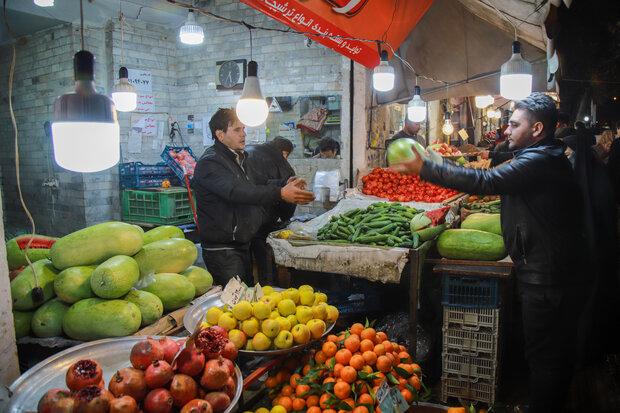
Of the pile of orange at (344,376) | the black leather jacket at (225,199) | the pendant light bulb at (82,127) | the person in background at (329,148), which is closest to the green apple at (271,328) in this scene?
the pile of orange at (344,376)

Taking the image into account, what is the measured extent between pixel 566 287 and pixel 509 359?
6.61 feet

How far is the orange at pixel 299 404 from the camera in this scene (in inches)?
95.4

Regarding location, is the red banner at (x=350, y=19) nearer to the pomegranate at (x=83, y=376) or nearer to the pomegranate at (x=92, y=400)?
the pomegranate at (x=83, y=376)

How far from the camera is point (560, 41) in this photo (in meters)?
3.62

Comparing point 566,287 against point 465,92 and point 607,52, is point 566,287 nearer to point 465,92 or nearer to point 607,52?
point 607,52

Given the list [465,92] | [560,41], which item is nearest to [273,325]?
[560,41]

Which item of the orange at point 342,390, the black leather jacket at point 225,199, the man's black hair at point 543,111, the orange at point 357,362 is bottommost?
the orange at point 342,390

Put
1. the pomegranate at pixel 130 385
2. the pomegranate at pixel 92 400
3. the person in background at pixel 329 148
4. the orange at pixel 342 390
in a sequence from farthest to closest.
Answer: the person in background at pixel 329 148
the orange at pixel 342 390
the pomegranate at pixel 130 385
the pomegranate at pixel 92 400

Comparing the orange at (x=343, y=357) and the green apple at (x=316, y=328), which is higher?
the green apple at (x=316, y=328)

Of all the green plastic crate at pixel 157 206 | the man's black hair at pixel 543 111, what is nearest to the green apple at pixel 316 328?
the man's black hair at pixel 543 111

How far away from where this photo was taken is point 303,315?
2.66 meters

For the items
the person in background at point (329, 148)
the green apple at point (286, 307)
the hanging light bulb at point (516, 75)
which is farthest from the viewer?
the person in background at point (329, 148)

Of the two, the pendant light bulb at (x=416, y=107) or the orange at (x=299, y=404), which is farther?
the pendant light bulb at (x=416, y=107)

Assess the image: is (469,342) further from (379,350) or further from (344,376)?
(344,376)
